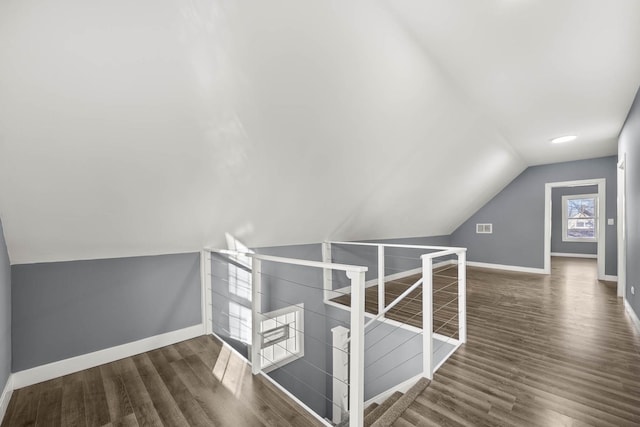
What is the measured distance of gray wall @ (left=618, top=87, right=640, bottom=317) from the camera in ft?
9.39

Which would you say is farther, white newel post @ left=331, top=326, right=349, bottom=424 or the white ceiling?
white newel post @ left=331, top=326, right=349, bottom=424

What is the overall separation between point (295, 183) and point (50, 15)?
1940 millimetres

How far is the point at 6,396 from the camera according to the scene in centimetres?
193

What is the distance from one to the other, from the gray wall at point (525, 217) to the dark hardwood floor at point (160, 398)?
604cm

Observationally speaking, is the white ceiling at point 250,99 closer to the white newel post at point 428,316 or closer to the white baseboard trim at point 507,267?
the white newel post at point 428,316

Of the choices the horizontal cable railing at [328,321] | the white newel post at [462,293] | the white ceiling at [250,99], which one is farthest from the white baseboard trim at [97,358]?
the white newel post at [462,293]

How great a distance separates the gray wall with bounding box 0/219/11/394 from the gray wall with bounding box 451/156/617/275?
736 centimetres

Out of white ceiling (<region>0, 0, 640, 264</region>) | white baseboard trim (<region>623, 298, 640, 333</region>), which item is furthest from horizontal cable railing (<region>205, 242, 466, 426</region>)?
white baseboard trim (<region>623, 298, 640, 333</region>)

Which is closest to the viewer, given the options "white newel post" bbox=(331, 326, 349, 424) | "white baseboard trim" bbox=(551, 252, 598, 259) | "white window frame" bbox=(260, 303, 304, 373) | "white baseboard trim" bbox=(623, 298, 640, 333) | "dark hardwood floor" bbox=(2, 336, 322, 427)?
"dark hardwood floor" bbox=(2, 336, 322, 427)

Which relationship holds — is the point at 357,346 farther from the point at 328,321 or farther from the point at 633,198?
the point at 633,198

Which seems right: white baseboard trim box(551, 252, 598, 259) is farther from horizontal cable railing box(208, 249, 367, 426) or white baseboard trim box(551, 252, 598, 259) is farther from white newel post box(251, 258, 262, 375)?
white newel post box(251, 258, 262, 375)

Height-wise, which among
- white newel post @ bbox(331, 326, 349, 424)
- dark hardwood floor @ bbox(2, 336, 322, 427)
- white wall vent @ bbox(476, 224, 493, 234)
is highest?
white wall vent @ bbox(476, 224, 493, 234)

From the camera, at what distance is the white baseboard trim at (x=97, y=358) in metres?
2.17

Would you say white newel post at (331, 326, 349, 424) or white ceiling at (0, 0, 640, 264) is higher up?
white ceiling at (0, 0, 640, 264)
